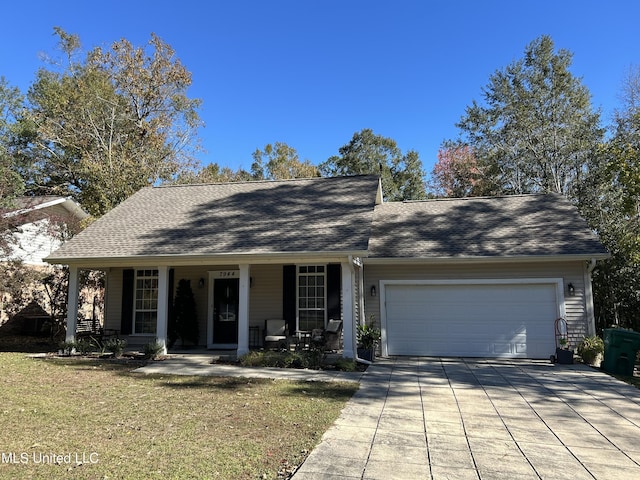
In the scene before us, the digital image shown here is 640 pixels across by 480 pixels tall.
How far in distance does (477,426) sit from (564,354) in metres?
5.96

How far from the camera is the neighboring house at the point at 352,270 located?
10289mm

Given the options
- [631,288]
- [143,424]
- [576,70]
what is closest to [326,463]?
[143,424]

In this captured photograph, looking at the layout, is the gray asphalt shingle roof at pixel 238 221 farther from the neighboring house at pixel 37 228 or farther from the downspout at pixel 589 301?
the downspout at pixel 589 301

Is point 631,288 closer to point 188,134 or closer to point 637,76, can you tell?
point 637,76

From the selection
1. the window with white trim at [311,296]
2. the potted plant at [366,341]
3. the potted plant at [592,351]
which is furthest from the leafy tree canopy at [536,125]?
the potted plant at [366,341]

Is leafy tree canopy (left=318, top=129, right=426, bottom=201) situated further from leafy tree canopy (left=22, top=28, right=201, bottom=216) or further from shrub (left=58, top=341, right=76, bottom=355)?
shrub (left=58, top=341, right=76, bottom=355)

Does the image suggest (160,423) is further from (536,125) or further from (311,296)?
(536,125)

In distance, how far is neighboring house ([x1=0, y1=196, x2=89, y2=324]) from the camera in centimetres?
1184

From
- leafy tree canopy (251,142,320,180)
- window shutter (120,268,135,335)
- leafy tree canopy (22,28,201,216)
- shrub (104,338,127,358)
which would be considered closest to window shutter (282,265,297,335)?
shrub (104,338,127,358)

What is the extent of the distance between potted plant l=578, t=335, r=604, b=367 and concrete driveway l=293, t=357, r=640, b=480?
1431mm

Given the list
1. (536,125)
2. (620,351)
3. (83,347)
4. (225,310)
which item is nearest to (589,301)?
(620,351)

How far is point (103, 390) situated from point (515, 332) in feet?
30.7

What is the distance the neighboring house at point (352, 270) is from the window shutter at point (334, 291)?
0.09ft

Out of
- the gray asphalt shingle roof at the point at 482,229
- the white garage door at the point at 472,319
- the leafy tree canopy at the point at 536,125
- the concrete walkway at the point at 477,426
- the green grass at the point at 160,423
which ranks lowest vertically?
the concrete walkway at the point at 477,426
